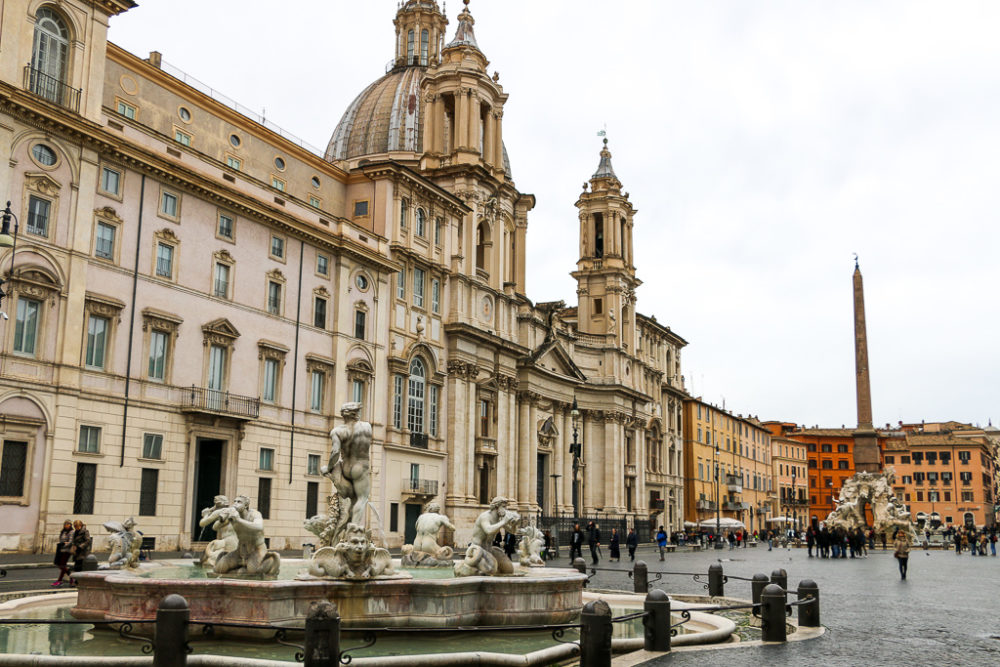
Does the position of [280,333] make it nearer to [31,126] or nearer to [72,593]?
[31,126]

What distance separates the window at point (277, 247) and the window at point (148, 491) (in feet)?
32.9

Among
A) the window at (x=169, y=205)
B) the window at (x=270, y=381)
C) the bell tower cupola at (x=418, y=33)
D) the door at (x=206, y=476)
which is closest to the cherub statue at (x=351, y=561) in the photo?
the door at (x=206, y=476)

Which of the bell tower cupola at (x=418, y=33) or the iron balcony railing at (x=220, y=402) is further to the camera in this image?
the bell tower cupola at (x=418, y=33)

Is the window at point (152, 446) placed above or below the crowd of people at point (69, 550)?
above

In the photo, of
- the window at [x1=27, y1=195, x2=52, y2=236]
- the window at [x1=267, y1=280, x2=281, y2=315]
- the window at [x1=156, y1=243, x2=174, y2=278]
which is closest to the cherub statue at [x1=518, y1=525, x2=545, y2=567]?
the window at [x1=27, y1=195, x2=52, y2=236]

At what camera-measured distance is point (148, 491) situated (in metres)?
30.5

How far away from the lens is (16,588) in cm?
1867

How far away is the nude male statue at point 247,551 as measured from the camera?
40.6 feet

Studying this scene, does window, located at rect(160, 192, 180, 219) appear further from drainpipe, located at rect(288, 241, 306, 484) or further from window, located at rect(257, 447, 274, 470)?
window, located at rect(257, 447, 274, 470)

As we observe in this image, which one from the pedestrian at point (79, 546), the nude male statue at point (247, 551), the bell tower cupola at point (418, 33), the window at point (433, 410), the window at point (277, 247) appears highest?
the bell tower cupola at point (418, 33)

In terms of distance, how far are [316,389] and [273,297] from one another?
4178mm

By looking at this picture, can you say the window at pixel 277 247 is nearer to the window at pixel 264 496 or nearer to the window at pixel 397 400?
the window at pixel 397 400

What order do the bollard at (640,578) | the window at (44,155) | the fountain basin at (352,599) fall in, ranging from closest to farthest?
the fountain basin at (352,599)
the bollard at (640,578)
the window at (44,155)

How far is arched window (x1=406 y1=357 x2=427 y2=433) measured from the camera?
44.0m
